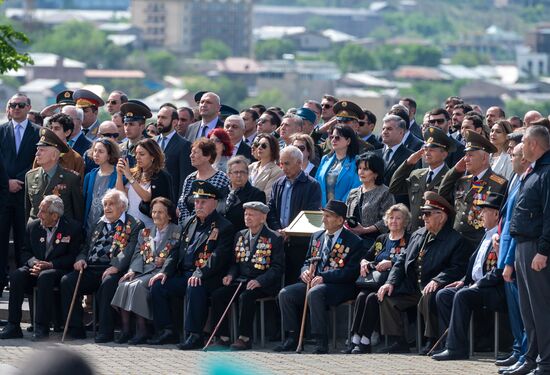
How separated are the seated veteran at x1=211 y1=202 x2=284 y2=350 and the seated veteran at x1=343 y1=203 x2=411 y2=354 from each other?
0.76 metres

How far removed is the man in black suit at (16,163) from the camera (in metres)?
15.4

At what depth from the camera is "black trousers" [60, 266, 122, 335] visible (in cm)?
1427

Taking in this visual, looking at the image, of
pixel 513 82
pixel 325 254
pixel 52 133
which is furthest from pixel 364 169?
pixel 513 82

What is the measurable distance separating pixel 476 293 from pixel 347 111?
3.74 metres

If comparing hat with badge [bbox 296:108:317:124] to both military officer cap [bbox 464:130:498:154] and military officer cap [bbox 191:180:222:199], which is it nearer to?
military officer cap [bbox 191:180:222:199]

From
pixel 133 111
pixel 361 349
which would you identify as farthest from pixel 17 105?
pixel 361 349

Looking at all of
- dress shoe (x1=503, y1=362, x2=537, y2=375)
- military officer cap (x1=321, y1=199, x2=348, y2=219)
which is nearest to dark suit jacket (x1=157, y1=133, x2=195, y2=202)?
military officer cap (x1=321, y1=199, x2=348, y2=219)

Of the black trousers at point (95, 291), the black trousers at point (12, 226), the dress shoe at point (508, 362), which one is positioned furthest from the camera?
the black trousers at point (12, 226)

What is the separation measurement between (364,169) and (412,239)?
970mm

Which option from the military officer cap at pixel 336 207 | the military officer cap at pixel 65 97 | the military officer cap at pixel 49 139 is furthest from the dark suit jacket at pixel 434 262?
the military officer cap at pixel 65 97

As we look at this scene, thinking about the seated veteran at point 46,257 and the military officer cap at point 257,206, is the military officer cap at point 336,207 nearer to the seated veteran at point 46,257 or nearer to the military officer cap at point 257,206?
the military officer cap at point 257,206

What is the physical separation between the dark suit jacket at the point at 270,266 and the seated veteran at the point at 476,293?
1.53 meters

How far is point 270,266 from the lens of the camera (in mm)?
13875

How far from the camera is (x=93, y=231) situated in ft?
47.9
